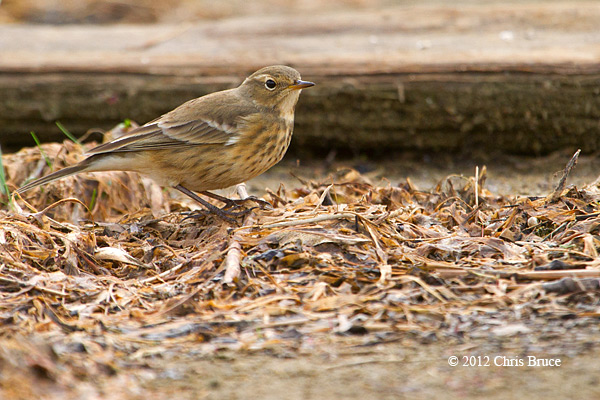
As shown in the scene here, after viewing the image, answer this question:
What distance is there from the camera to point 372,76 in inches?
278

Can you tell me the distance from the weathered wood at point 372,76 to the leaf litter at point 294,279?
6.82 feet

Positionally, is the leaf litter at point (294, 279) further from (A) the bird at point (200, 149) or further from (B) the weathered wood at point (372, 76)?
(B) the weathered wood at point (372, 76)

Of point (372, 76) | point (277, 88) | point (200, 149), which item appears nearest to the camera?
point (200, 149)

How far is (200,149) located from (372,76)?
2236mm

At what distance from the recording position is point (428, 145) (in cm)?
753

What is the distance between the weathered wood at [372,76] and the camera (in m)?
6.99

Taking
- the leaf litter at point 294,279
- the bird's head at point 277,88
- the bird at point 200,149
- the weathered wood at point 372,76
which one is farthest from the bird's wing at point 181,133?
the weathered wood at point 372,76

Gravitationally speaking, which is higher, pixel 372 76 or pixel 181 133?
pixel 372 76

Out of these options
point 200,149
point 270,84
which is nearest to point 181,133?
point 200,149

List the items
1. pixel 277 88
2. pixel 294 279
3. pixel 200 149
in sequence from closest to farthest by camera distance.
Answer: pixel 294 279, pixel 200 149, pixel 277 88

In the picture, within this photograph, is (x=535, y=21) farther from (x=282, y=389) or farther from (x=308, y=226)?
(x=282, y=389)

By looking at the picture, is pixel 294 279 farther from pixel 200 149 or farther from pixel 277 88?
pixel 277 88

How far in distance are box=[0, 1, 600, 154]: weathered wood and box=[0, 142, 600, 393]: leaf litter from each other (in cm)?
208

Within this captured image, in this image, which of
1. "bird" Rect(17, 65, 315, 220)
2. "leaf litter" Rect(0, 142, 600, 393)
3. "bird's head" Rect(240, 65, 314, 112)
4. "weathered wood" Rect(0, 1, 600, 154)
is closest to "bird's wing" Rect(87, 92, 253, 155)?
"bird" Rect(17, 65, 315, 220)
